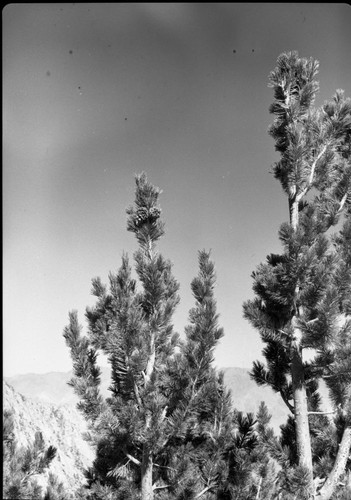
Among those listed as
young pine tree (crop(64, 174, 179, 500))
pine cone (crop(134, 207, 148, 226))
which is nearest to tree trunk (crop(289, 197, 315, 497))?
young pine tree (crop(64, 174, 179, 500))

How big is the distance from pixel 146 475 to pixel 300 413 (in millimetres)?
1477

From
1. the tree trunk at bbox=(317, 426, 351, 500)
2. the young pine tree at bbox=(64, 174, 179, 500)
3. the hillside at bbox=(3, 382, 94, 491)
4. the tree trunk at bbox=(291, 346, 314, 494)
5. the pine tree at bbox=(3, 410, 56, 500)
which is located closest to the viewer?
the pine tree at bbox=(3, 410, 56, 500)

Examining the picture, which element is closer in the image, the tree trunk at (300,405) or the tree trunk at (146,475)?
the tree trunk at (146,475)

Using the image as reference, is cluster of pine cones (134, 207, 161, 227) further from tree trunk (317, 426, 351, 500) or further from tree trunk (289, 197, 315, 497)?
tree trunk (317, 426, 351, 500)

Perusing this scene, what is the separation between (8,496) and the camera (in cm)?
310

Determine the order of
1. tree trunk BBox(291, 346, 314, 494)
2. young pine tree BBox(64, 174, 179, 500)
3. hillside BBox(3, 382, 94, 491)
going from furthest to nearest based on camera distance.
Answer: hillside BBox(3, 382, 94, 491) → tree trunk BBox(291, 346, 314, 494) → young pine tree BBox(64, 174, 179, 500)

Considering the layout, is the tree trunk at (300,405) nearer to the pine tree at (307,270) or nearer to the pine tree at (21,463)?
the pine tree at (307,270)

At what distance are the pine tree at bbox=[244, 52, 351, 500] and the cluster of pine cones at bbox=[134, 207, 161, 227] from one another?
1161 mm

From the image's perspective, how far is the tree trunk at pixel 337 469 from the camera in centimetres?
367

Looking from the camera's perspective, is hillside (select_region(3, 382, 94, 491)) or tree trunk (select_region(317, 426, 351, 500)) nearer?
tree trunk (select_region(317, 426, 351, 500))

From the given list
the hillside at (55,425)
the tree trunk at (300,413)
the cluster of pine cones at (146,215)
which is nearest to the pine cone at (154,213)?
the cluster of pine cones at (146,215)

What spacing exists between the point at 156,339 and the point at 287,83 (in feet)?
9.73

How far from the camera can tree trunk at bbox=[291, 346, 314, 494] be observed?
3.85m

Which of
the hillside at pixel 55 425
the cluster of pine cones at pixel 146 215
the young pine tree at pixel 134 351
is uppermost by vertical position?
the cluster of pine cones at pixel 146 215
